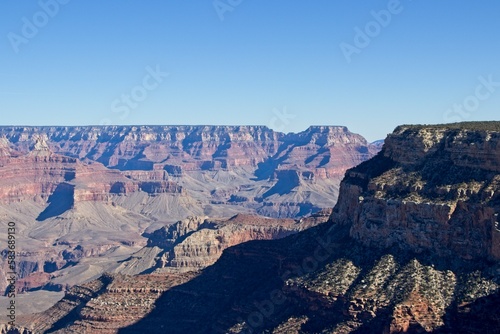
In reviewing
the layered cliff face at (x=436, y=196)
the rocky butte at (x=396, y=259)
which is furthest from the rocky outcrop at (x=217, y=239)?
the layered cliff face at (x=436, y=196)

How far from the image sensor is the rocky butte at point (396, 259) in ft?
225

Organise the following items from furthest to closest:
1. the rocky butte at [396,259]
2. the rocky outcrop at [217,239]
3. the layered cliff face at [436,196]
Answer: the rocky outcrop at [217,239]
the layered cliff face at [436,196]
the rocky butte at [396,259]

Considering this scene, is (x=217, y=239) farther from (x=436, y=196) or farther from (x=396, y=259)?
(x=436, y=196)

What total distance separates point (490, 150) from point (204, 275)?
52.8 meters

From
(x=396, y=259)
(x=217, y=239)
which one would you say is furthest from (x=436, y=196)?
(x=217, y=239)

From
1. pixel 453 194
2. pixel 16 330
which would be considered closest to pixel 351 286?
Answer: pixel 453 194

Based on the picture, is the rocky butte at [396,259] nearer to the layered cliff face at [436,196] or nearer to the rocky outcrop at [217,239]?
the layered cliff face at [436,196]


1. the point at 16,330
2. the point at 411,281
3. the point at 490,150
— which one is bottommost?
the point at 16,330

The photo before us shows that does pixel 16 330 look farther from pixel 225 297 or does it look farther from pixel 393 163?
pixel 393 163

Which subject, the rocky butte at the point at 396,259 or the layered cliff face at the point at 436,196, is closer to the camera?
the rocky butte at the point at 396,259

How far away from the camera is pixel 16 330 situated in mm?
117750

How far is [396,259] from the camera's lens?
75875 millimetres

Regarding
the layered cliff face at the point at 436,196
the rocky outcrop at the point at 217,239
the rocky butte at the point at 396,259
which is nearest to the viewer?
the rocky butte at the point at 396,259

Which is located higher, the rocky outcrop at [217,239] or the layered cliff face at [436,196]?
the layered cliff face at [436,196]
